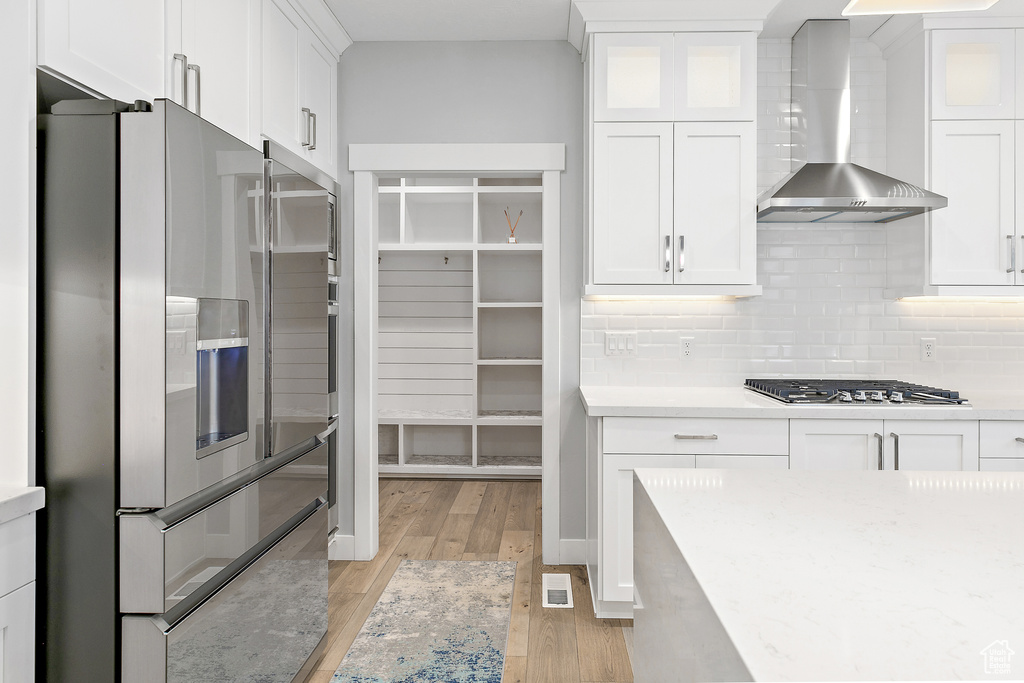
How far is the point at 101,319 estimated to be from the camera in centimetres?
127

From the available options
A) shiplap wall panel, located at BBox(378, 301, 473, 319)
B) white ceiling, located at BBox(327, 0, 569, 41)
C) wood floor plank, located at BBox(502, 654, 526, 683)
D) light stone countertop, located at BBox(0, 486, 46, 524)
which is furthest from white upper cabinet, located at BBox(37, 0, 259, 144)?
shiplap wall panel, located at BBox(378, 301, 473, 319)

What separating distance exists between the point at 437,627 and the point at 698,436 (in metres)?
1.30

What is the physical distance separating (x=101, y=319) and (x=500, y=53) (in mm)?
2411

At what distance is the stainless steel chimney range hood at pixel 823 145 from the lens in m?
2.59

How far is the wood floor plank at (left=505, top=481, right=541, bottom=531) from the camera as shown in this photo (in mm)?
3763

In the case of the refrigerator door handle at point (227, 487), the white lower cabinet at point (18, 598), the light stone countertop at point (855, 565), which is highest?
the light stone countertop at point (855, 565)

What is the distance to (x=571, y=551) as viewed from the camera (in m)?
3.10

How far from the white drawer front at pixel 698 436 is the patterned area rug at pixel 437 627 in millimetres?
876

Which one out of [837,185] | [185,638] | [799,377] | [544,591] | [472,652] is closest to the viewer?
[185,638]

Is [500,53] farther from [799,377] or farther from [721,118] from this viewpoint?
[799,377]

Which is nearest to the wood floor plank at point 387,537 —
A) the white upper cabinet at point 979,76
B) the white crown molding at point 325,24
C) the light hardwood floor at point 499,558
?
the light hardwood floor at point 499,558

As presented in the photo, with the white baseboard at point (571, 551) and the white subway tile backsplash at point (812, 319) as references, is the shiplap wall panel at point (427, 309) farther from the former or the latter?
the white baseboard at point (571, 551)

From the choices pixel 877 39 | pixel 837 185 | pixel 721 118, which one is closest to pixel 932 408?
pixel 837 185

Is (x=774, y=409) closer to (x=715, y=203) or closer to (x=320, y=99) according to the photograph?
(x=715, y=203)
